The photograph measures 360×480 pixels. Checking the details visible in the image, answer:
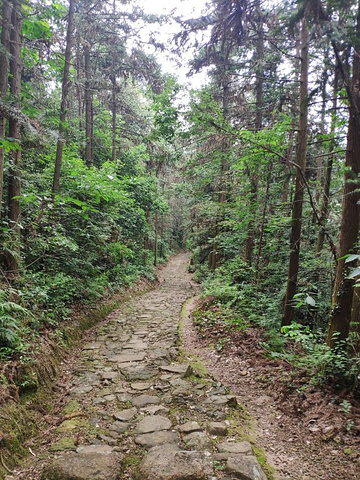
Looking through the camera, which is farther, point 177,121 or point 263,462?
point 177,121

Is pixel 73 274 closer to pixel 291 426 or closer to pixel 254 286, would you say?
pixel 254 286

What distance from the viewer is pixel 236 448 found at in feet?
10.6

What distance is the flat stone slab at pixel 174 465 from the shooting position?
271cm

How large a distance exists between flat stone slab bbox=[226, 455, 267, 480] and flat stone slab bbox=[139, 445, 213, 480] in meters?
0.21

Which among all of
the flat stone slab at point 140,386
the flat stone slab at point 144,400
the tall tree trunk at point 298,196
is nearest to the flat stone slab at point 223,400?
the flat stone slab at point 144,400

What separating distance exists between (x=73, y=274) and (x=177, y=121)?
5157 millimetres

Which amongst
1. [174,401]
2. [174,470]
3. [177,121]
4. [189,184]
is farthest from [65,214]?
[189,184]

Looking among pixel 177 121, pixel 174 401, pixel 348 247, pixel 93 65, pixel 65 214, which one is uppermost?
pixel 93 65

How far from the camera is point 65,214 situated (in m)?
7.75

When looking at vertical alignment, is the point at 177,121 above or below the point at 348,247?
above

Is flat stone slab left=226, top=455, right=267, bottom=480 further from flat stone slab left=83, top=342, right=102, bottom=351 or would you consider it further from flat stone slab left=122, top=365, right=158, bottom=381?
flat stone slab left=83, top=342, right=102, bottom=351

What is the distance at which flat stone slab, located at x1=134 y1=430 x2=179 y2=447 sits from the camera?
131 inches

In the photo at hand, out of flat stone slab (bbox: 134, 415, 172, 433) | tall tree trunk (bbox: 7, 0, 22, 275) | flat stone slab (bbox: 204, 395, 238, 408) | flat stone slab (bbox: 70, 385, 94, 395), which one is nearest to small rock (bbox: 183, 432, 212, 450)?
flat stone slab (bbox: 134, 415, 172, 433)

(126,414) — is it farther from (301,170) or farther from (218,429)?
(301,170)
